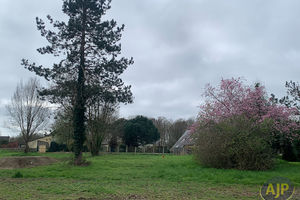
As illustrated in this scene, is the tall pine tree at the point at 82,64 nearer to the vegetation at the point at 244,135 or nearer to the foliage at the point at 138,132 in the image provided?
the vegetation at the point at 244,135

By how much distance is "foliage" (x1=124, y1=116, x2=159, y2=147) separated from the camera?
59.5 metres

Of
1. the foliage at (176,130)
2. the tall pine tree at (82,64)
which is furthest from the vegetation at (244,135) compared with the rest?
the foliage at (176,130)

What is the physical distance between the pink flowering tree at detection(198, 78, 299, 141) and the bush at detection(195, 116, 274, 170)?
2.04m

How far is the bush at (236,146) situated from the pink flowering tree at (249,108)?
2038 millimetres

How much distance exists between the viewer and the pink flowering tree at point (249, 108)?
2053 cm

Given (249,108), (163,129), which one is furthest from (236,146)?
(163,129)

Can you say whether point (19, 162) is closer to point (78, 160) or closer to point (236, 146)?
point (78, 160)

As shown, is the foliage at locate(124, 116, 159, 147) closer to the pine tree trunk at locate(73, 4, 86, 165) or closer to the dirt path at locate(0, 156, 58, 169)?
the pine tree trunk at locate(73, 4, 86, 165)

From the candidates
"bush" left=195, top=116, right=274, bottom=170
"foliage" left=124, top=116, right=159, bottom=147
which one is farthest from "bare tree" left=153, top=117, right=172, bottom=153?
"bush" left=195, top=116, right=274, bottom=170

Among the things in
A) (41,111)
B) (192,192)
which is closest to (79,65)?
(192,192)

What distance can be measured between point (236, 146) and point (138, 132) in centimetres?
4451

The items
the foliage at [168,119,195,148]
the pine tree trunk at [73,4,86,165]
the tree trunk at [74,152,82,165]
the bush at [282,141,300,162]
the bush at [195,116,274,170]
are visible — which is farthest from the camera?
the foliage at [168,119,195,148]

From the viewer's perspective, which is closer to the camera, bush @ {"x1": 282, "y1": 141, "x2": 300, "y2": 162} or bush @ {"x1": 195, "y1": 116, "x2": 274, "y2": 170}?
bush @ {"x1": 195, "y1": 116, "x2": 274, "y2": 170}

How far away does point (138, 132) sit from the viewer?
59781 mm
